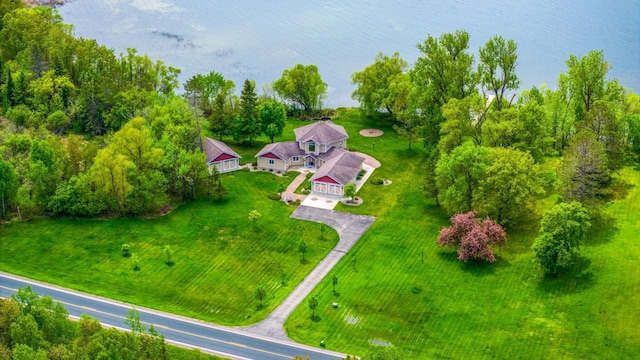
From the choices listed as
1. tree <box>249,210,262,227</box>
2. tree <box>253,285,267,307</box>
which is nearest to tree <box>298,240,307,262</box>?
tree <box>249,210,262,227</box>

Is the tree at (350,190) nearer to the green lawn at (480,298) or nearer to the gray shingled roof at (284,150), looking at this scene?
the green lawn at (480,298)

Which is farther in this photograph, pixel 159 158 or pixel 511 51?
pixel 511 51

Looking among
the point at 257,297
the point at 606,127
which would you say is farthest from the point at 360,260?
the point at 606,127

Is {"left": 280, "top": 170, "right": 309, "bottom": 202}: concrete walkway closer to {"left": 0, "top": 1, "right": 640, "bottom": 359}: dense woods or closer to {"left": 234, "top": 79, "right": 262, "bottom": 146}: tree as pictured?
{"left": 0, "top": 1, "right": 640, "bottom": 359}: dense woods

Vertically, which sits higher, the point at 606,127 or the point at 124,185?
the point at 606,127

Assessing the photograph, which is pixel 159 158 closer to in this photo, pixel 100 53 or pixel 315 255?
pixel 315 255

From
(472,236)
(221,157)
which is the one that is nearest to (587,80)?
(472,236)

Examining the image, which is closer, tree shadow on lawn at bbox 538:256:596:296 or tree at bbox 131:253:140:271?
tree shadow on lawn at bbox 538:256:596:296
